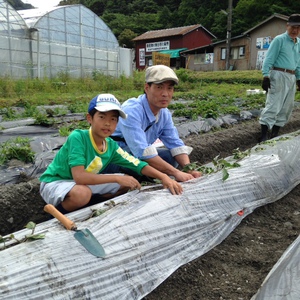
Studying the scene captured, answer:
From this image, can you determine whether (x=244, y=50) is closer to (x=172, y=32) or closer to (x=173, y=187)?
(x=172, y=32)

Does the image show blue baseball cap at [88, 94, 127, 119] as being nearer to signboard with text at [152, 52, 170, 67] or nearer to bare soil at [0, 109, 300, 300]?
bare soil at [0, 109, 300, 300]

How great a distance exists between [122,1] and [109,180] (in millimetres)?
59646

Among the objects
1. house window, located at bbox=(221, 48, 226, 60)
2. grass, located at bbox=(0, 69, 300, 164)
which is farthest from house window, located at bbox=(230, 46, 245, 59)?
grass, located at bbox=(0, 69, 300, 164)

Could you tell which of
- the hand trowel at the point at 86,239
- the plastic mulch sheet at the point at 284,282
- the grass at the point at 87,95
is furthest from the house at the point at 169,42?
the hand trowel at the point at 86,239

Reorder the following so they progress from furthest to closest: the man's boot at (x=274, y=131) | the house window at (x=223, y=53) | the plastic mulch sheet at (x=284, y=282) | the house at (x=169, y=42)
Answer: the house at (x=169, y=42)
the house window at (x=223, y=53)
the man's boot at (x=274, y=131)
the plastic mulch sheet at (x=284, y=282)

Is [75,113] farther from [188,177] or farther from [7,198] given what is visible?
[188,177]

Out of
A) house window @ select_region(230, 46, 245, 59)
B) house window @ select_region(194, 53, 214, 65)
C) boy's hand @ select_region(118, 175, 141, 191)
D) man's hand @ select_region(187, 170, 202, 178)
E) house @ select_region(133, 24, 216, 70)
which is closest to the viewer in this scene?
boy's hand @ select_region(118, 175, 141, 191)

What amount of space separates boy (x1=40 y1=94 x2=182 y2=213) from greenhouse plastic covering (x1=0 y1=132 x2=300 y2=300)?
0.18 metres

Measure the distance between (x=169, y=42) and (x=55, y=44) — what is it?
81.8 feet

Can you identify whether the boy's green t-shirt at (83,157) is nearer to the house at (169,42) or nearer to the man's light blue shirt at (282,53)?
the man's light blue shirt at (282,53)

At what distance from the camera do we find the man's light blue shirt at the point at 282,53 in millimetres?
4910

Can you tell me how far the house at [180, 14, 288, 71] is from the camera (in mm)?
29312

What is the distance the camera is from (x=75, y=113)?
684 centimetres

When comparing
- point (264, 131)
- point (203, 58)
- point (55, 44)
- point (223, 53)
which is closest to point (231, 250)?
point (264, 131)
